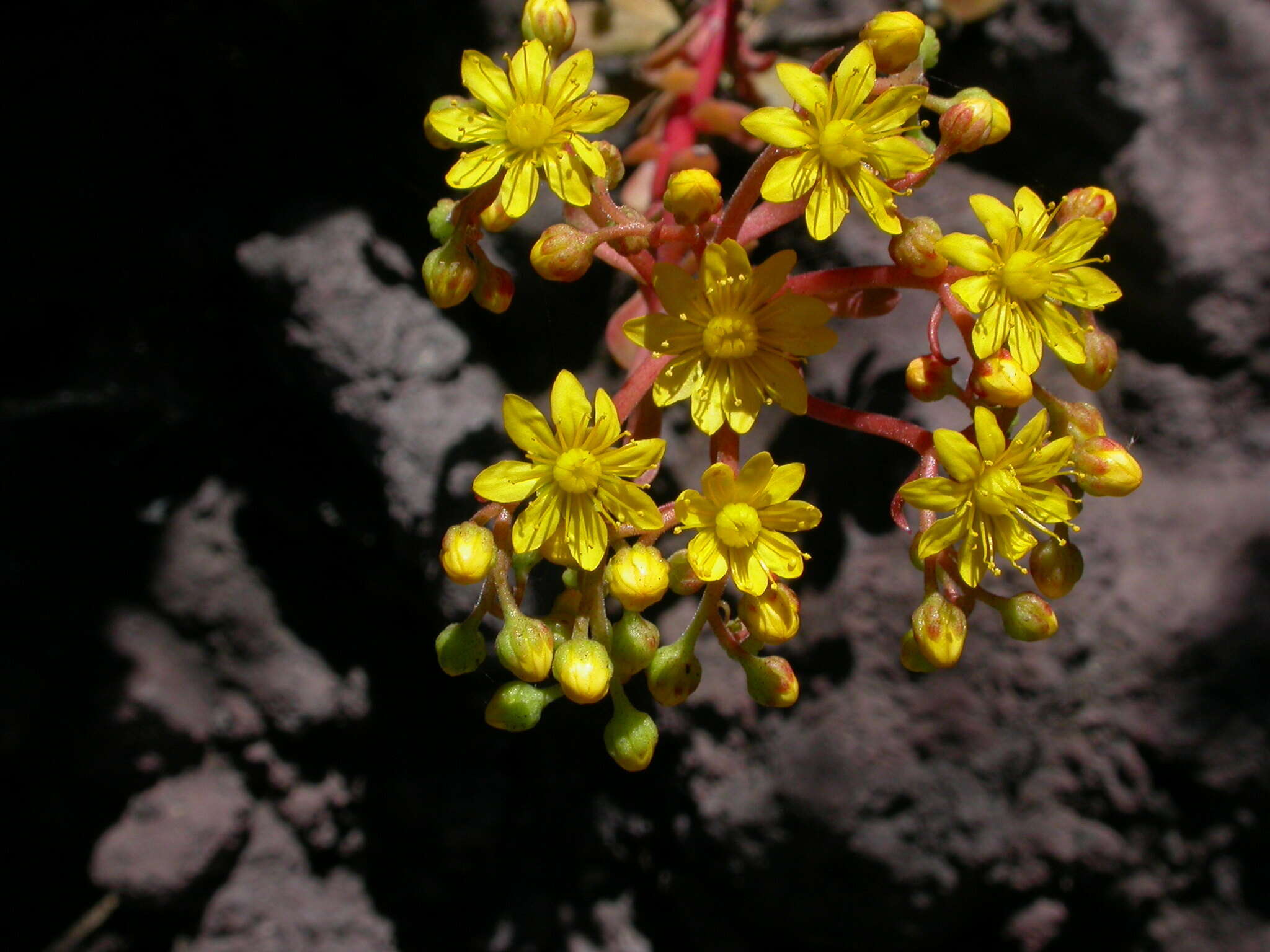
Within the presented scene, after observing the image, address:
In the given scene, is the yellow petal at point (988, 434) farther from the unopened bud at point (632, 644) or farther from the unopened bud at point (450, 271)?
the unopened bud at point (450, 271)

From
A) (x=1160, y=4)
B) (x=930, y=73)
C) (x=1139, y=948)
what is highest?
(x=1160, y=4)

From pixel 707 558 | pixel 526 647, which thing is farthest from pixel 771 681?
pixel 526 647

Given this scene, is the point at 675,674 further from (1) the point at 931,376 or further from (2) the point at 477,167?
(2) the point at 477,167

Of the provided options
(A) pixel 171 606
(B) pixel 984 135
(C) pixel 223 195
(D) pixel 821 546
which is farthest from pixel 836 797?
(C) pixel 223 195

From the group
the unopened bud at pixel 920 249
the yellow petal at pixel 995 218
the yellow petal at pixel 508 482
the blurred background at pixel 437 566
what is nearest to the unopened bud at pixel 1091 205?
the yellow petal at pixel 995 218

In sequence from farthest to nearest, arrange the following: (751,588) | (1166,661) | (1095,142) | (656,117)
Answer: (1095,142) < (1166,661) < (656,117) < (751,588)

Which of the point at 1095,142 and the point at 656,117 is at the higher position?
the point at 1095,142

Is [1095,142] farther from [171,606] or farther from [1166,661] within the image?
[171,606]

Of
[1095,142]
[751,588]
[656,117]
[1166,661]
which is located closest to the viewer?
[751,588]
